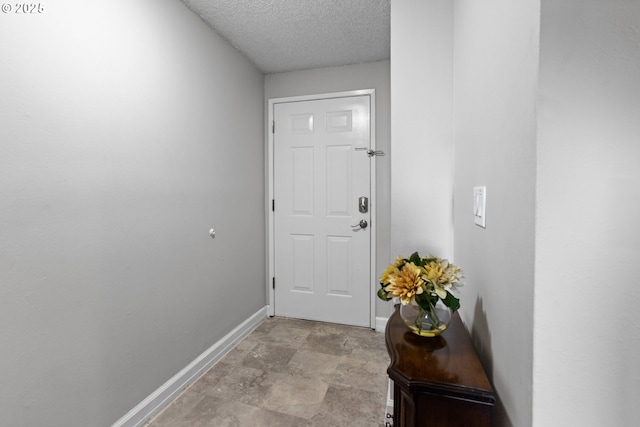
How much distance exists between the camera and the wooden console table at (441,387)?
706 mm

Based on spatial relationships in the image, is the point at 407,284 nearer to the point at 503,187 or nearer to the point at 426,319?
the point at 426,319

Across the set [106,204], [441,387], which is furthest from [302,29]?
[441,387]

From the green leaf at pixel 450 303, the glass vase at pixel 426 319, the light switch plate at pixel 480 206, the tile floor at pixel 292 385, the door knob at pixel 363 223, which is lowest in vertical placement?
the tile floor at pixel 292 385

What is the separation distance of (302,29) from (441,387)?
7.66 ft

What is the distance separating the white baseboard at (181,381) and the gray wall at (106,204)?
0.04 m

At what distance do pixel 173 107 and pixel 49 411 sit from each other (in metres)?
1.58

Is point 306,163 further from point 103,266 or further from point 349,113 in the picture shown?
point 103,266

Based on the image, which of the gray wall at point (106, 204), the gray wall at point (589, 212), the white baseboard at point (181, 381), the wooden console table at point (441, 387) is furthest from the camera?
the white baseboard at point (181, 381)

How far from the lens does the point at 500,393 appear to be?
75 cm

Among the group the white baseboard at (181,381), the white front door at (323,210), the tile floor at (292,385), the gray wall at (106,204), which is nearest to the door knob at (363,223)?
the white front door at (323,210)

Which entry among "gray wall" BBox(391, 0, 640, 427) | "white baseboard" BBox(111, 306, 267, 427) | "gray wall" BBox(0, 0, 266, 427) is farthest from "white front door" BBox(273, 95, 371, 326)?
"gray wall" BBox(391, 0, 640, 427)

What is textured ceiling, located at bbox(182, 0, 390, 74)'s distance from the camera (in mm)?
1908

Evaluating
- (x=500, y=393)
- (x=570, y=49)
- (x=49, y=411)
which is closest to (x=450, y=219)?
(x=500, y=393)

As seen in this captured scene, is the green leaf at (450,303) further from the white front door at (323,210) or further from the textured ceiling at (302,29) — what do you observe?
the textured ceiling at (302,29)
